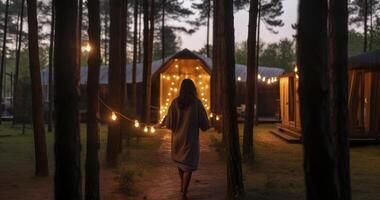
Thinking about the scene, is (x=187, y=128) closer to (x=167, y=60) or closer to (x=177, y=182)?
(x=177, y=182)

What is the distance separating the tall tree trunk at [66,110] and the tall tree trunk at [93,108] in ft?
8.67

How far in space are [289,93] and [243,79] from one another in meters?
13.0

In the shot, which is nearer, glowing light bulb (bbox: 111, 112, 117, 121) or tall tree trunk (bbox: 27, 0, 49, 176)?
tall tree trunk (bbox: 27, 0, 49, 176)

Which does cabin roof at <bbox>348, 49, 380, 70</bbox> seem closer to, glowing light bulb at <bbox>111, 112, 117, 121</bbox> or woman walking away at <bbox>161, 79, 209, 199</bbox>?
glowing light bulb at <bbox>111, 112, 117, 121</bbox>

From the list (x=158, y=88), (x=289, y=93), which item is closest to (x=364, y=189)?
(x=289, y=93)

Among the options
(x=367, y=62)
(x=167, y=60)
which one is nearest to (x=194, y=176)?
(x=367, y=62)

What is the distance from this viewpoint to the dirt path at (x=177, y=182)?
30.0 feet

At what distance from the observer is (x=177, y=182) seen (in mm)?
10680

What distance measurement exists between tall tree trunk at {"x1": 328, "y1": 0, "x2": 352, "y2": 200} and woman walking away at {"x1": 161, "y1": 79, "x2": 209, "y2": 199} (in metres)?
2.28

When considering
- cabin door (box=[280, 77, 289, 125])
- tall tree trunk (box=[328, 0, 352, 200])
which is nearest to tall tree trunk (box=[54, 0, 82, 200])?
tall tree trunk (box=[328, 0, 352, 200])

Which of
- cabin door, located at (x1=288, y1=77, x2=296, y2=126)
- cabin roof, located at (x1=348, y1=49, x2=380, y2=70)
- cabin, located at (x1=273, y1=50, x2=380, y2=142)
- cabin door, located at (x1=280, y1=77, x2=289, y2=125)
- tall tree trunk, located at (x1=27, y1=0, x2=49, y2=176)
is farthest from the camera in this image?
cabin door, located at (x1=280, y1=77, x2=289, y2=125)

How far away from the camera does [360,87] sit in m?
20.2

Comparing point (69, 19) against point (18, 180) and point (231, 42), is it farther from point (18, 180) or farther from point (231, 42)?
point (18, 180)

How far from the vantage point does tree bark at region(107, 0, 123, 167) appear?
12836 mm
